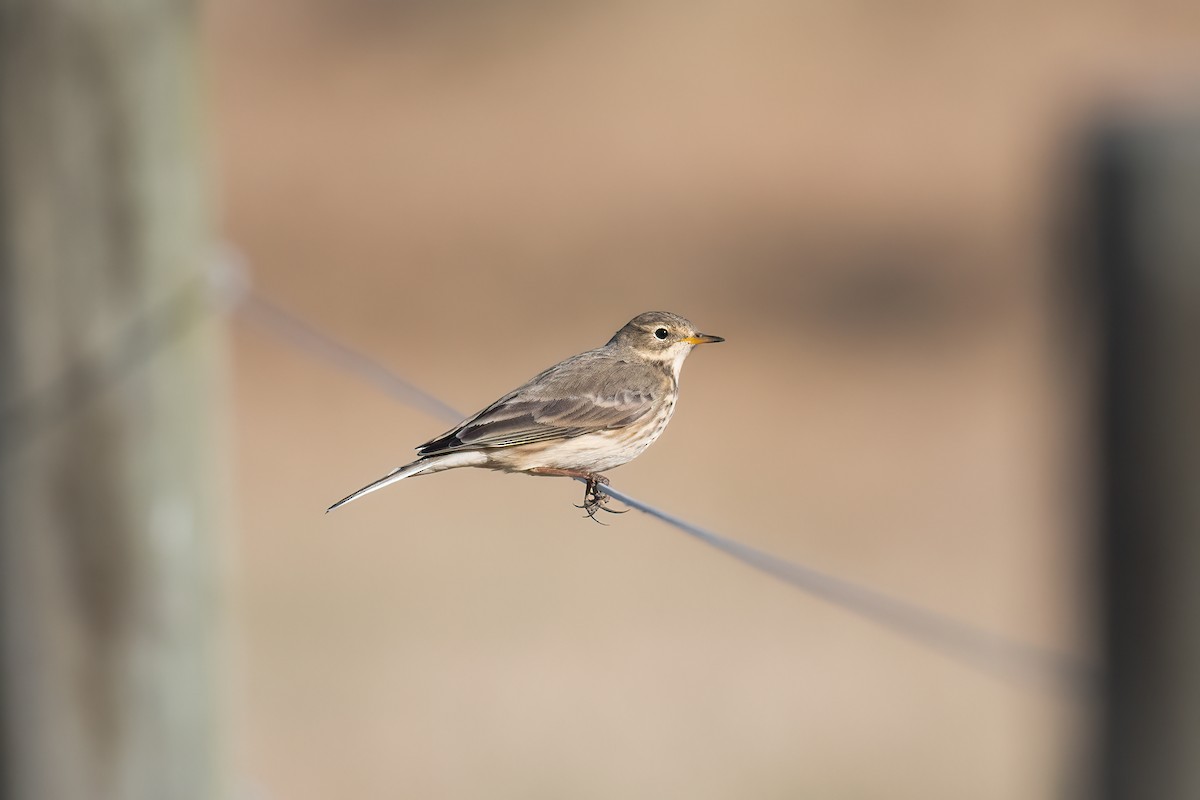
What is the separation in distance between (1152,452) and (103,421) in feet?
10.5

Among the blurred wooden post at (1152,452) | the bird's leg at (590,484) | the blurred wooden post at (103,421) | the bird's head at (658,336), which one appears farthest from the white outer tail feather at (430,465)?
the blurred wooden post at (1152,452)

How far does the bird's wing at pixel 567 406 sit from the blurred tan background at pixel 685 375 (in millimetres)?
5208

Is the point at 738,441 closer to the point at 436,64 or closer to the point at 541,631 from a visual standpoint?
the point at 541,631

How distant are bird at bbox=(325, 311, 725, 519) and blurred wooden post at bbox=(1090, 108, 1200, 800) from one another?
1499 mm

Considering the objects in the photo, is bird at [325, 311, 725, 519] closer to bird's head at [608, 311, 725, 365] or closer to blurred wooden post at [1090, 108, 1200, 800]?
bird's head at [608, 311, 725, 365]

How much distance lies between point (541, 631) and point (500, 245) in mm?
5755

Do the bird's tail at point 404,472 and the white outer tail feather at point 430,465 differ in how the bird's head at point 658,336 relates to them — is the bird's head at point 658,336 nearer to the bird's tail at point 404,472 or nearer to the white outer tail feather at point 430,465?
the white outer tail feather at point 430,465

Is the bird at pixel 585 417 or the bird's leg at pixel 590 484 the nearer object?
the bird's leg at pixel 590 484

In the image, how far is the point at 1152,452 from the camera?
235 cm

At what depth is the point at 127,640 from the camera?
480 cm

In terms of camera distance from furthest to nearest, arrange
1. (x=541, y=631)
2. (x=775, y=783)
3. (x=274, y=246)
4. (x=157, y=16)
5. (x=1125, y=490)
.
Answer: (x=274, y=246), (x=541, y=631), (x=775, y=783), (x=157, y=16), (x=1125, y=490)

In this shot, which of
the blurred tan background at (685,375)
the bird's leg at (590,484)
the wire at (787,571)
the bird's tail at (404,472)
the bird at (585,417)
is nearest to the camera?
the wire at (787,571)

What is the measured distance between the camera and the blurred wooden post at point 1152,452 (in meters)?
2.33

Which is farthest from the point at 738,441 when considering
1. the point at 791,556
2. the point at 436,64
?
the point at 436,64
